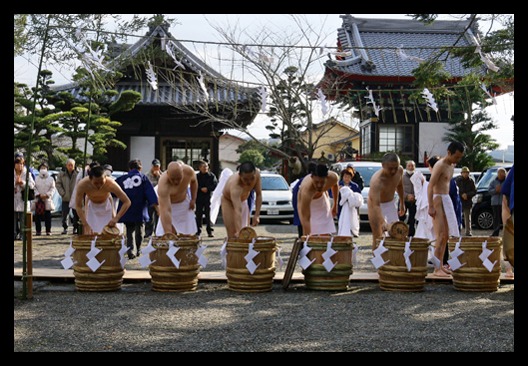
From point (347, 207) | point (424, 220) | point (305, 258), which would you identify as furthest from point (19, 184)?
point (424, 220)

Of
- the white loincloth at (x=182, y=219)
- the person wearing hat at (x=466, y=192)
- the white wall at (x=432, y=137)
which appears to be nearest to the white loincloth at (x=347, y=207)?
the person wearing hat at (x=466, y=192)

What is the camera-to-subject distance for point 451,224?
355 inches

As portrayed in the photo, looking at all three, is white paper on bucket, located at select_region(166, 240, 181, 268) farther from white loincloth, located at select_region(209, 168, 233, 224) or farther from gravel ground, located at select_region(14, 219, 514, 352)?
white loincloth, located at select_region(209, 168, 233, 224)

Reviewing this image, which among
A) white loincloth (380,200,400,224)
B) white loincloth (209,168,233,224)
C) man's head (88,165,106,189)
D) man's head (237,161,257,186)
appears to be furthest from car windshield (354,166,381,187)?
man's head (88,165,106,189)

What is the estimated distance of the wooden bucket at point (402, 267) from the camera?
Answer: 813 centimetres

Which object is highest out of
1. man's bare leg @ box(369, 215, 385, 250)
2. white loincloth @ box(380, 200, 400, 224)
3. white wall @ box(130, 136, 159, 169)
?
white wall @ box(130, 136, 159, 169)

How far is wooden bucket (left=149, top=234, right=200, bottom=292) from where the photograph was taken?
8109 millimetres

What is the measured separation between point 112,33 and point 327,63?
49.5 feet

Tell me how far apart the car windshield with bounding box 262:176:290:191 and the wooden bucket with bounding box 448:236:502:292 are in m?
11.9

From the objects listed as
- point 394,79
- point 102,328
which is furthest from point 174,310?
point 394,79

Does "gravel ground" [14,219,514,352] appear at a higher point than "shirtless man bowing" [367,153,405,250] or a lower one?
lower

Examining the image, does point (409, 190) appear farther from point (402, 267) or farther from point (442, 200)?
point (402, 267)

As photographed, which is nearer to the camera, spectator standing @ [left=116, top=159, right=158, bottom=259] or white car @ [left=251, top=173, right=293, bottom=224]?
spectator standing @ [left=116, top=159, right=158, bottom=259]

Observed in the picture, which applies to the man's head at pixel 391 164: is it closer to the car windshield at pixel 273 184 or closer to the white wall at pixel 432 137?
the car windshield at pixel 273 184
